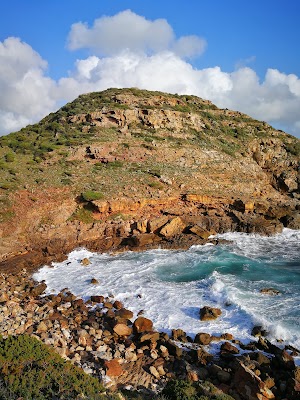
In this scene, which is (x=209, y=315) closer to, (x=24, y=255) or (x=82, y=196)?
(x=24, y=255)

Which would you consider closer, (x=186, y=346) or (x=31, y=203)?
(x=186, y=346)

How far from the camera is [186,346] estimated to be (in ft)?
41.7

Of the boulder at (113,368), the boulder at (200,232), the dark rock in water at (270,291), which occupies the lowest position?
the boulder at (113,368)

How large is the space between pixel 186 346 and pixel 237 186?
26.4 meters

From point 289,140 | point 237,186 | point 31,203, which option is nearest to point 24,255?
point 31,203

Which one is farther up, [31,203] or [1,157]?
[1,157]

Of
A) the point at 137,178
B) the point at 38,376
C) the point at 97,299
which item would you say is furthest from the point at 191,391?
the point at 137,178

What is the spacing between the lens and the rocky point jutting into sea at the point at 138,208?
1165 cm

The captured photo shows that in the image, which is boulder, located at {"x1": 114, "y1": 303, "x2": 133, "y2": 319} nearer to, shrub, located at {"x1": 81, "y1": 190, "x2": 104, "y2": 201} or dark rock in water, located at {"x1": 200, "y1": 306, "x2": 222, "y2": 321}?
dark rock in water, located at {"x1": 200, "y1": 306, "x2": 222, "y2": 321}

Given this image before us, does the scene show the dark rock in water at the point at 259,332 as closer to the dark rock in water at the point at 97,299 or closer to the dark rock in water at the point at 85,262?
the dark rock in water at the point at 97,299

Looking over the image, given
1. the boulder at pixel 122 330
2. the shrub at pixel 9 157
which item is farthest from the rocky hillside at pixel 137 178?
the boulder at pixel 122 330

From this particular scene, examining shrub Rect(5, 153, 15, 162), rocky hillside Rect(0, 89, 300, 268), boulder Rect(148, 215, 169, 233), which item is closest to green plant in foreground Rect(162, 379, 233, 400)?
rocky hillside Rect(0, 89, 300, 268)

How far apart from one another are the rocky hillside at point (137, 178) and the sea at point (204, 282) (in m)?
2.28

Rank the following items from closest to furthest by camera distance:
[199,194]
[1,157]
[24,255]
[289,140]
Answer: [24,255] → [199,194] → [1,157] → [289,140]
